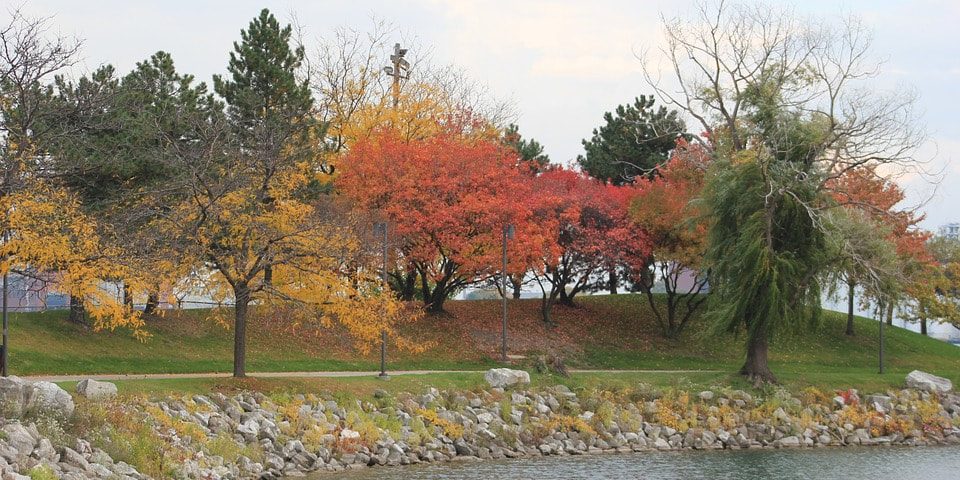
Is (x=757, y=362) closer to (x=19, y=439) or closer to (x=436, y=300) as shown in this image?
(x=436, y=300)

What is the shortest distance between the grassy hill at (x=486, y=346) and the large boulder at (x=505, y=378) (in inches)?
275

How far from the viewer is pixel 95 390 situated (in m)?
24.0

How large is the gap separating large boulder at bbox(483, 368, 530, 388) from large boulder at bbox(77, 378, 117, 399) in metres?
11.9

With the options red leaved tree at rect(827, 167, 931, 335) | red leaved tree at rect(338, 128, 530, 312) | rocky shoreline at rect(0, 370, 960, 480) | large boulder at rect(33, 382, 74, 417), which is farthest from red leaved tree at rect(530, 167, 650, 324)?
large boulder at rect(33, 382, 74, 417)

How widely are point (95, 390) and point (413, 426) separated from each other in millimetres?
8029

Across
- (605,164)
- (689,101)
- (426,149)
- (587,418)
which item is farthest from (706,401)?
(605,164)

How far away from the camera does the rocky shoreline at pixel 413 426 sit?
69.3ft

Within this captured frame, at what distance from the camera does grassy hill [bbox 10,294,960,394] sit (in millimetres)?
35375

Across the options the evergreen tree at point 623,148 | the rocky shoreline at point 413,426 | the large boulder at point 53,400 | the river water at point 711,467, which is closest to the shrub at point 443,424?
the rocky shoreline at point 413,426

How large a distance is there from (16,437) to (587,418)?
1630cm

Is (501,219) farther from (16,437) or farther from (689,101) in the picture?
(16,437)

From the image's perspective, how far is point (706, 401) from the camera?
33906 millimetres

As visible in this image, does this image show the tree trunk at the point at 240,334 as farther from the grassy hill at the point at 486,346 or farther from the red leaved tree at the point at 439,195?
the red leaved tree at the point at 439,195

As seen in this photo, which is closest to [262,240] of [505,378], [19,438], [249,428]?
[249,428]
